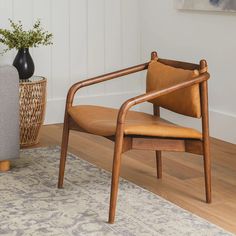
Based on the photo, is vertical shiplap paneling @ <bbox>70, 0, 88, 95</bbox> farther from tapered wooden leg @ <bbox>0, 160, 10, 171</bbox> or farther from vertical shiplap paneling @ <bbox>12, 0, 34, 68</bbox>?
tapered wooden leg @ <bbox>0, 160, 10, 171</bbox>

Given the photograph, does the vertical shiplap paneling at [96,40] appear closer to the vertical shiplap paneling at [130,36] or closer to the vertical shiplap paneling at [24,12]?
the vertical shiplap paneling at [130,36]

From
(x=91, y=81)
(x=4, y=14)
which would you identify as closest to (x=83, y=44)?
(x=4, y=14)

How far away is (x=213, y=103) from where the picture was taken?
4129mm

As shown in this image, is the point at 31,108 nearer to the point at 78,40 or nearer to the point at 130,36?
the point at 78,40

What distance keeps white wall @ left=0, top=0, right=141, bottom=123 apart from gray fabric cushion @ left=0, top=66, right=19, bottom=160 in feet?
3.56

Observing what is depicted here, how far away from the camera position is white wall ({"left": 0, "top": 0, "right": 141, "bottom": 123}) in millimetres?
4363

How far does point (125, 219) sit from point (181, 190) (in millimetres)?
512

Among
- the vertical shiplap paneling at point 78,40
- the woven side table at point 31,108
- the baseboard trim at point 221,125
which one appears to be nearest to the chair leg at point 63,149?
the woven side table at point 31,108

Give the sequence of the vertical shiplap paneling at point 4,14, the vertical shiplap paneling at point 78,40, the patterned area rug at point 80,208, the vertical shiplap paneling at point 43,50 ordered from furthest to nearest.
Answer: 1. the vertical shiplap paneling at point 78,40
2. the vertical shiplap paneling at point 43,50
3. the vertical shiplap paneling at point 4,14
4. the patterned area rug at point 80,208

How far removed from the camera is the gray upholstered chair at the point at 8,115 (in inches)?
126

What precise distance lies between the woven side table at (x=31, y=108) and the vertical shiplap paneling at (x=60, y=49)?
0.57 m

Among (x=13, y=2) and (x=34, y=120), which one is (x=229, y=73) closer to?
(x=34, y=120)

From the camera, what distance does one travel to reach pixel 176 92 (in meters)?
2.90

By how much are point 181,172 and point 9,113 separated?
1.01m
